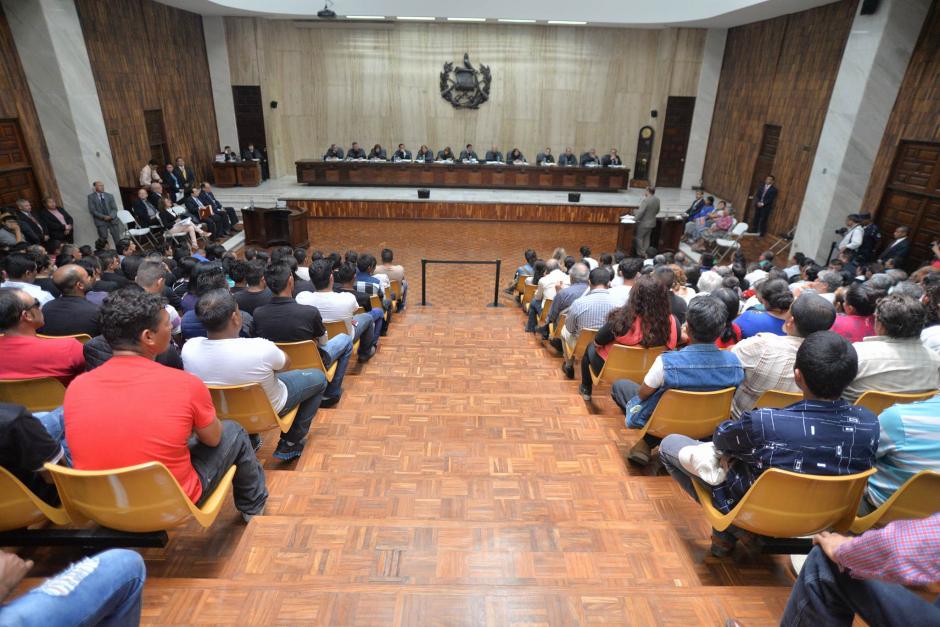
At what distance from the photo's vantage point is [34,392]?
2520 mm

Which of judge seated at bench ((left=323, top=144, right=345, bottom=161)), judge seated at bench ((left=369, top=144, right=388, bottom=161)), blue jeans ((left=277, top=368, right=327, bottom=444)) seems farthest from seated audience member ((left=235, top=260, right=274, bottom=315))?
judge seated at bench ((left=369, top=144, right=388, bottom=161))

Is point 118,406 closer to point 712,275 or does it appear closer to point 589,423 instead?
point 589,423

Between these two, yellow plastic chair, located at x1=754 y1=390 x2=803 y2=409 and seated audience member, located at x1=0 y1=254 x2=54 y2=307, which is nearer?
yellow plastic chair, located at x1=754 y1=390 x2=803 y2=409

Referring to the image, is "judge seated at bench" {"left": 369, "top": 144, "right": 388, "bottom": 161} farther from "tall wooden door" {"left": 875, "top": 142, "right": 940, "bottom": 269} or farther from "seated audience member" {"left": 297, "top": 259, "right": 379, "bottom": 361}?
"tall wooden door" {"left": 875, "top": 142, "right": 940, "bottom": 269}

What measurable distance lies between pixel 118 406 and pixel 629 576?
1952 millimetres

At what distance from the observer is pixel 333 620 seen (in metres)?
1.71

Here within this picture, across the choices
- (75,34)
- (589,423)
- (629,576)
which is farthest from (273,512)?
(75,34)

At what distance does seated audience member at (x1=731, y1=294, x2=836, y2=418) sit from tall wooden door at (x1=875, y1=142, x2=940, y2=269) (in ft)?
20.0

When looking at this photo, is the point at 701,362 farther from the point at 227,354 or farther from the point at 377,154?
the point at 377,154

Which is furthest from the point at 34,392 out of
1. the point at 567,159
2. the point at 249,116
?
the point at 249,116

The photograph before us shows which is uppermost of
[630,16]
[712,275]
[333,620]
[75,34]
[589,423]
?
[630,16]

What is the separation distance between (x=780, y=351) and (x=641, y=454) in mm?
887

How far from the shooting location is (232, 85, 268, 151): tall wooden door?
13.8 metres

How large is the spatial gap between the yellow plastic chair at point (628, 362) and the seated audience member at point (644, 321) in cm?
6
